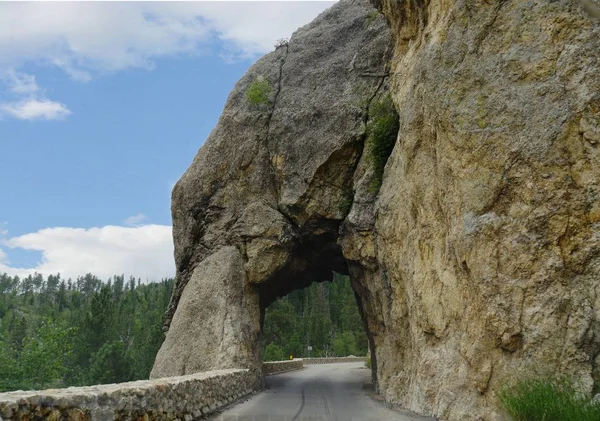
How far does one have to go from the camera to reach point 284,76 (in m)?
28.0

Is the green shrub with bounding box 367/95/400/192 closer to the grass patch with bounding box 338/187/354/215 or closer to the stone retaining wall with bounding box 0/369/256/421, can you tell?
the grass patch with bounding box 338/187/354/215

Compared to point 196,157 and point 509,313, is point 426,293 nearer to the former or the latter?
point 509,313

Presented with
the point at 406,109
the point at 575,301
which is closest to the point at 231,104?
the point at 406,109

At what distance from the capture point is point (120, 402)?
798cm

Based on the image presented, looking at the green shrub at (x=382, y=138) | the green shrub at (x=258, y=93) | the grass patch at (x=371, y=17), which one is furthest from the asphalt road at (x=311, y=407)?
the grass patch at (x=371, y=17)

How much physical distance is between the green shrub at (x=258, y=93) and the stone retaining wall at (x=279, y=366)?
52.2 feet

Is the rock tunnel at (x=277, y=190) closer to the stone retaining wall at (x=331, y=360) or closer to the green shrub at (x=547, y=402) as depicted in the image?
the green shrub at (x=547, y=402)

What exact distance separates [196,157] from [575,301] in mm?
21424

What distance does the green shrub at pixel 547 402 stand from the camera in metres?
8.92

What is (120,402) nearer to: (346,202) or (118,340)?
(346,202)

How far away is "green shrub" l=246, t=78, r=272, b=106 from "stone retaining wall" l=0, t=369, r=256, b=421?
16.8 meters

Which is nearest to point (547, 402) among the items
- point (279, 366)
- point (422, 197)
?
point (422, 197)

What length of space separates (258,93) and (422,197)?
14.0 m

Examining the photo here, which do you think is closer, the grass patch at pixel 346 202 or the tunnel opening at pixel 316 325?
the grass patch at pixel 346 202
